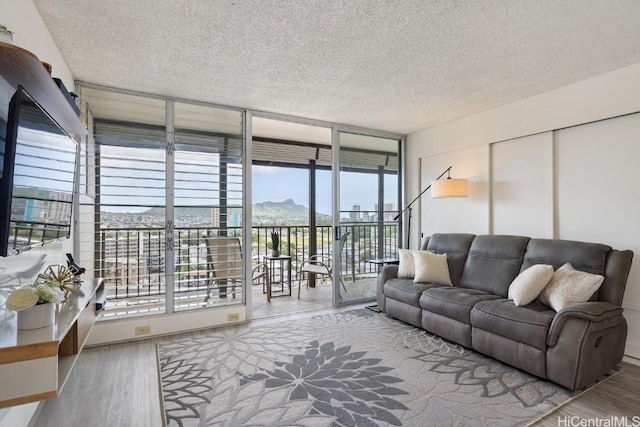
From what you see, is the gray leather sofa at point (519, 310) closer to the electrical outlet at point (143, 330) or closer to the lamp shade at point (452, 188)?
the lamp shade at point (452, 188)

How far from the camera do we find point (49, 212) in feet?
5.75

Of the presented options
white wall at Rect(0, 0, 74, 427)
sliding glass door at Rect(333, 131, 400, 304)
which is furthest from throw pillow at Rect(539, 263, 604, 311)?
white wall at Rect(0, 0, 74, 427)

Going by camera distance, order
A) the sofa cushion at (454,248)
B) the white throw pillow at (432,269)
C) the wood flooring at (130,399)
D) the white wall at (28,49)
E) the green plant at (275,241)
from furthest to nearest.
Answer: the green plant at (275,241)
the sofa cushion at (454,248)
the white throw pillow at (432,269)
the wood flooring at (130,399)
the white wall at (28,49)

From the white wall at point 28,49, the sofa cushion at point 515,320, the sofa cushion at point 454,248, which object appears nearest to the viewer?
the white wall at point 28,49

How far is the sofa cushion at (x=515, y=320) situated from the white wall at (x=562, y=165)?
105cm

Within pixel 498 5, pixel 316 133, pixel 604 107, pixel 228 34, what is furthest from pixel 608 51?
pixel 316 133

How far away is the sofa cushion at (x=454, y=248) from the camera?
378 cm

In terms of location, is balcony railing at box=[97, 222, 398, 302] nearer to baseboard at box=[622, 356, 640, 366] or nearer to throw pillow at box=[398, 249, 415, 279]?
throw pillow at box=[398, 249, 415, 279]

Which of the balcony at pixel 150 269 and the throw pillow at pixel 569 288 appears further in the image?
the balcony at pixel 150 269

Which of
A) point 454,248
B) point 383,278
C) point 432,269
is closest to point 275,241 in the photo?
point 383,278

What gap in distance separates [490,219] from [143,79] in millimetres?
3996

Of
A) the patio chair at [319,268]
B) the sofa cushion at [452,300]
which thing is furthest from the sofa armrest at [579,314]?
the patio chair at [319,268]

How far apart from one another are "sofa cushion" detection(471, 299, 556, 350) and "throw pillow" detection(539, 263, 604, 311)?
0.08 m

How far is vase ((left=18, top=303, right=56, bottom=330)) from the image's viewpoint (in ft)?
4.48
